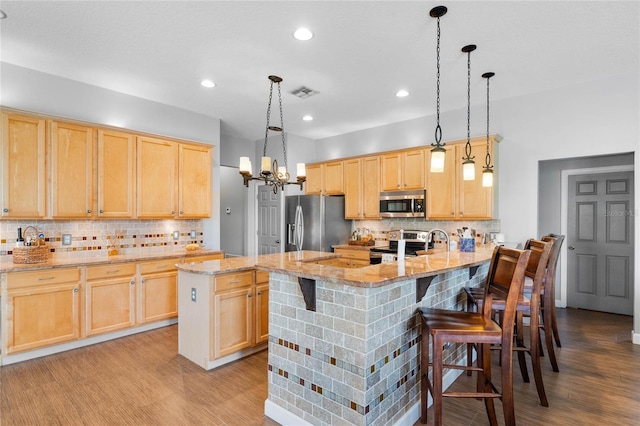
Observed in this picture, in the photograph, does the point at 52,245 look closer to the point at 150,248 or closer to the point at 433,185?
the point at 150,248

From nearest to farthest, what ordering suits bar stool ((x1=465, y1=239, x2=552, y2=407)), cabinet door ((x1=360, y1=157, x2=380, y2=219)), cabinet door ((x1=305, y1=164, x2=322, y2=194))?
bar stool ((x1=465, y1=239, x2=552, y2=407)) → cabinet door ((x1=360, y1=157, x2=380, y2=219)) → cabinet door ((x1=305, y1=164, x2=322, y2=194))

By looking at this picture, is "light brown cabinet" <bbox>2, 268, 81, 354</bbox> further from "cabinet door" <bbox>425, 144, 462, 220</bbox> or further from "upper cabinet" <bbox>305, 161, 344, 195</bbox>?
"cabinet door" <bbox>425, 144, 462, 220</bbox>

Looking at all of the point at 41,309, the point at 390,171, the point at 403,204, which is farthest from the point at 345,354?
the point at 390,171

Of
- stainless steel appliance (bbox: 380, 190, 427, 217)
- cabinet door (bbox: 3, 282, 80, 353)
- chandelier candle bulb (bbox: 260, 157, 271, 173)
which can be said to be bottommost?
cabinet door (bbox: 3, 282, 80, 353)

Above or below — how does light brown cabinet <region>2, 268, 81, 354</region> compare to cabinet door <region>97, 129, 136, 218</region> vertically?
below

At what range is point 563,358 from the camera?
3248 millimetres

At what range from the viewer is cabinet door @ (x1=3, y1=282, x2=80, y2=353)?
313cm

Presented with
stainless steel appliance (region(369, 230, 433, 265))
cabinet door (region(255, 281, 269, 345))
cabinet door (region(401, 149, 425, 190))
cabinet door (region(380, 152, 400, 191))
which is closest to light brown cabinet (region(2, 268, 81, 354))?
cabinet door (region(255, 281, 269, 345))

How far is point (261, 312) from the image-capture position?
11.1ft

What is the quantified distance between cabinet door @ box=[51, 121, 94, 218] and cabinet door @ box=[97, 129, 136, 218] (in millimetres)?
111

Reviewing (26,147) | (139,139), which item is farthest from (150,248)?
(26,147)

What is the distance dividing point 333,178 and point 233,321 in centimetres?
359

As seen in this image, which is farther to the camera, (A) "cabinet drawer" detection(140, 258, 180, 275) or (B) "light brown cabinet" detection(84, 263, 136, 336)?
(A) "cabinet drawer" detection(140, 258, 180, 275)

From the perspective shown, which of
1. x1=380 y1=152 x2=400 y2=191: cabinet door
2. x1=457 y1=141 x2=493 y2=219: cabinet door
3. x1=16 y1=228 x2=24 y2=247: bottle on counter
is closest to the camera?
x1=16 y1=228 x2=24 y2=247: bottle on counter
